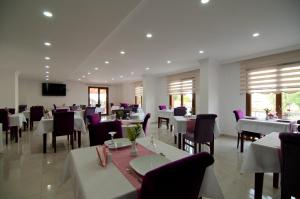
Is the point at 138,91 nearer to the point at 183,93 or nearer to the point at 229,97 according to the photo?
the point at 183,93

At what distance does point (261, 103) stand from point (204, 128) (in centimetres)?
295

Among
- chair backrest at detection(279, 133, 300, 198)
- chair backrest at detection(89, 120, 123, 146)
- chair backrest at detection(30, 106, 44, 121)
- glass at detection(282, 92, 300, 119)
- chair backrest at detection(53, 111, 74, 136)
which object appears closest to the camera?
chair backrest at detection(279, 133, 300, 198)

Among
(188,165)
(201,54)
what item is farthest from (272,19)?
(188,165)

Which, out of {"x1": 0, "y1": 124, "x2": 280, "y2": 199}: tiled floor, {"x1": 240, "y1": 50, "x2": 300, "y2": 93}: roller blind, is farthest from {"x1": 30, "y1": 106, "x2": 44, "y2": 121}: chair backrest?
{"x1": 240, "y1": 50, "x2": 300, "y2": 93}: roller blind

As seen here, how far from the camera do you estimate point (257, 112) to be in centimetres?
502

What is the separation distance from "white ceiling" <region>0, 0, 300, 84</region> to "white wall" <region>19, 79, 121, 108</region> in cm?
643

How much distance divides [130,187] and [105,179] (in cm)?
20

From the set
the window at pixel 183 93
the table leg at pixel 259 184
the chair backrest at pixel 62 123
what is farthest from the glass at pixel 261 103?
the chair backrest at pixel 62 123

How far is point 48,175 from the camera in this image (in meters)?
2.64

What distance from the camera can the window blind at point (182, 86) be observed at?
688cm

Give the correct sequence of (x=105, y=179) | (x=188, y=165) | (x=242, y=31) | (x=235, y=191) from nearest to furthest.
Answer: (x=188, y=165), (x=105, y=179), (x=235, y=191), (x=242, y=31)

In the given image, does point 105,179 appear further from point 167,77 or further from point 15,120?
point 167,77

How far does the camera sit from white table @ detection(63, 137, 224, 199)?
871 mm

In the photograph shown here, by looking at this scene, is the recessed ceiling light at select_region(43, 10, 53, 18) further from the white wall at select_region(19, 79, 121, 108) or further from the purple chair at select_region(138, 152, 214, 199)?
the white wall at select_region(19, 79, 121, 108)
